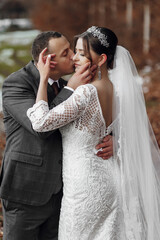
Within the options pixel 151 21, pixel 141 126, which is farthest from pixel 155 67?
pixel 141 126

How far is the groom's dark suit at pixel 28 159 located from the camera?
10.7 ft

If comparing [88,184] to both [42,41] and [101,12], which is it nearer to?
[42,41]

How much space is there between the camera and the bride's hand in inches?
122

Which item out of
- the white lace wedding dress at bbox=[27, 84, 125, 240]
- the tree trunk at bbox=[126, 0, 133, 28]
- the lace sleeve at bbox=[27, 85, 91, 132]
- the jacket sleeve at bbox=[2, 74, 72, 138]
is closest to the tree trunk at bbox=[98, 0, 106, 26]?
the tree trunk at bbox=[126, 0, 133, 28]

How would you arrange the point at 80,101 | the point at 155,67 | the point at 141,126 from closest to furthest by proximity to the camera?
the point at 80,101 < the point at 141,126 < the point at 155,67

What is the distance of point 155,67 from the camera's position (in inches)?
567

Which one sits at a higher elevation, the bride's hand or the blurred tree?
the bride's hand

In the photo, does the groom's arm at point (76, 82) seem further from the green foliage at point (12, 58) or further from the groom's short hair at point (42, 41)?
the green foliage at point (12, 58)

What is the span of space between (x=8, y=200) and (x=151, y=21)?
1499cm

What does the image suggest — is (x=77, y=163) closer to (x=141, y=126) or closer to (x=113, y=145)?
(x=113, y=145)

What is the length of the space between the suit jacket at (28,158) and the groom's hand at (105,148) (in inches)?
12.7

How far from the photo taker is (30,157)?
328 cm

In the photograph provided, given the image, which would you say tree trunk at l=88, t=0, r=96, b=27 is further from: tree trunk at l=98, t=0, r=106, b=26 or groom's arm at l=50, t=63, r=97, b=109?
groom's arm at l=50, t=63, r=97, b=109

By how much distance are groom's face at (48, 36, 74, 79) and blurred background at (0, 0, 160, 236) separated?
117 inches
